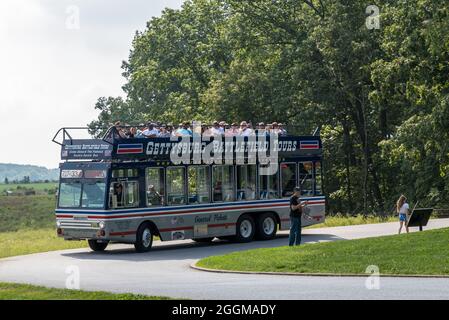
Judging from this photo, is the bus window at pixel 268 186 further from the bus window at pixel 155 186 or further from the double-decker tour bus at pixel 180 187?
the bus window at pixel 155 186

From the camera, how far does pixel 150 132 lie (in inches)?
1259

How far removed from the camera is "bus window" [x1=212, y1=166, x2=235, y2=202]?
33812 mm

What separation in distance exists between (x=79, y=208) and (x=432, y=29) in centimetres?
1398

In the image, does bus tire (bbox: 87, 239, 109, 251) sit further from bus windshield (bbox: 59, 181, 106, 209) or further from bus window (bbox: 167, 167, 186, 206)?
bus window (bbox: 167, 167, 186, 206)

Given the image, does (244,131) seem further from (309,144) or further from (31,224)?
(31,224)

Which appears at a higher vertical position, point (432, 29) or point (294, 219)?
point (432, 29)

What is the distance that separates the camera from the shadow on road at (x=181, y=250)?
97.4 ft

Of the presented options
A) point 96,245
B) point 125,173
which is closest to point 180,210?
point 125,173

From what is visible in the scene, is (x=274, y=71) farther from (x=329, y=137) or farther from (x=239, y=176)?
(x=239, y=176)

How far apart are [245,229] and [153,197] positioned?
4184mm

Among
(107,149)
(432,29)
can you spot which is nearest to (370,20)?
(432,29)

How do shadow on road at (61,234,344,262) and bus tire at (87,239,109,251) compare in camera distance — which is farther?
bus tire at (87,239,109,251)

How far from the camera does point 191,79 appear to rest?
228 feet

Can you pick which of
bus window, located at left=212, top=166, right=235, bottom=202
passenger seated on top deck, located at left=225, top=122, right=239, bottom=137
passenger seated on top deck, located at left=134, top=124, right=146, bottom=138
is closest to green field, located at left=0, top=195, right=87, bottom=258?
bus window, located at left=212, top=166, right=235, bottom=202
